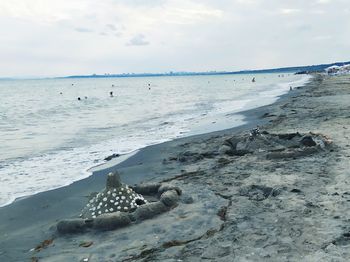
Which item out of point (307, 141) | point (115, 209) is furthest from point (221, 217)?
point (307, 141)

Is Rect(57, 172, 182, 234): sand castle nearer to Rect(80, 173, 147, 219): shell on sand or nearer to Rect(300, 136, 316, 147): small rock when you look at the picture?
Rect(80, 173, 147, 219): shell on sand

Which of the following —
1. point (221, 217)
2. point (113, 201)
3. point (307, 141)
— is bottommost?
point (221, 217)

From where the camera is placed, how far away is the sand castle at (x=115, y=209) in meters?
6.39

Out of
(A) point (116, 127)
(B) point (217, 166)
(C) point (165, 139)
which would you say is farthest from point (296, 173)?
(A) point (116, 127)

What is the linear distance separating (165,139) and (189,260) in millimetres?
11407

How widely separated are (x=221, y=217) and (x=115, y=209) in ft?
6.23

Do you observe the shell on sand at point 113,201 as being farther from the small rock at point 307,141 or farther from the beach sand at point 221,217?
the small rock at point 307,141

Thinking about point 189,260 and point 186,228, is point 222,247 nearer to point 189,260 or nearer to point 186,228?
point 189,260

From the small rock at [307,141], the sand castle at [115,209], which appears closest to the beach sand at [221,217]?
the sand castle at [115,209]

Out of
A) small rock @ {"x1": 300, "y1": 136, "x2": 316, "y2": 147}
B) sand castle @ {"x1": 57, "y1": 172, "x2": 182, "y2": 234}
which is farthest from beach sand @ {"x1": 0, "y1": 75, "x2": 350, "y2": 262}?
small rock @ {"x1": 300, "y1": 136, "x2": 316, "y2": 147}

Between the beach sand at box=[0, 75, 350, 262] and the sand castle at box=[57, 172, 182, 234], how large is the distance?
0.61 feet

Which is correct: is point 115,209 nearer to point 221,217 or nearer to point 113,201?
point 113,201

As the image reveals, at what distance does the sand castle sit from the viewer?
6387mm

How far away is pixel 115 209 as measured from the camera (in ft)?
22.5
